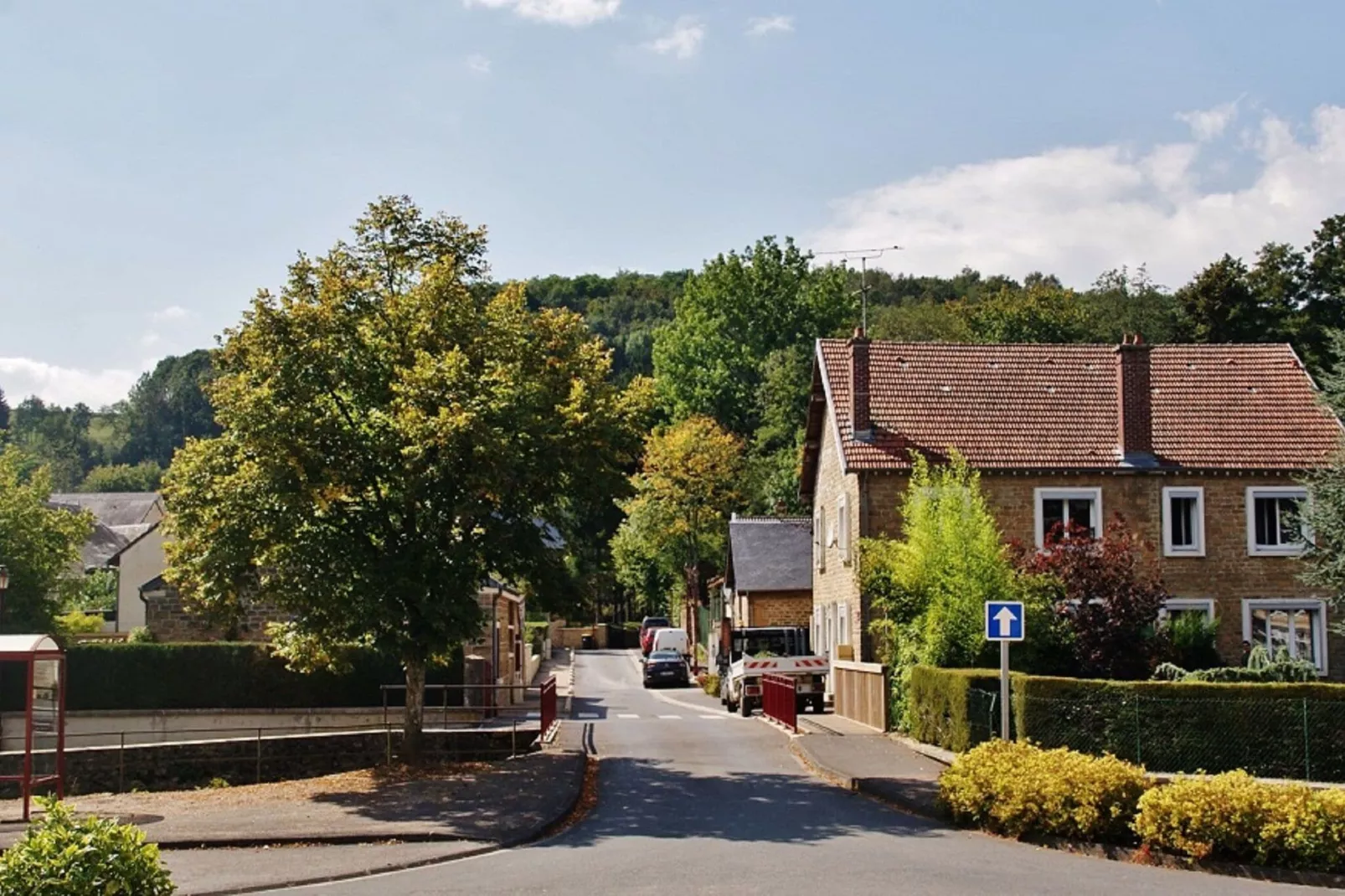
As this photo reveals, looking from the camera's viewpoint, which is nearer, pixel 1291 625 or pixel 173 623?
pixel 1291 625

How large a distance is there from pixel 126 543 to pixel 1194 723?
7374 cm

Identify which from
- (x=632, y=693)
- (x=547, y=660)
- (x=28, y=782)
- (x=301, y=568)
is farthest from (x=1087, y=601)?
(x=547, y=660)

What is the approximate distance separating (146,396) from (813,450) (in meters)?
158

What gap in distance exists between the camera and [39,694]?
2195 centimetres

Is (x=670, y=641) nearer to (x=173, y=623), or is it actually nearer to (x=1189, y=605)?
(x=173, y=623)

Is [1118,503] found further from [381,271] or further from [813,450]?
[381,271]

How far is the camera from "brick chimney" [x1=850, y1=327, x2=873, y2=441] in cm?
3556

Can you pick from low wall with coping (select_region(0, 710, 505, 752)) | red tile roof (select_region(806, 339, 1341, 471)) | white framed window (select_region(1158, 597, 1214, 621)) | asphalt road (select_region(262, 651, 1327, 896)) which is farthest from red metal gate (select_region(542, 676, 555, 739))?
white framed window (select_region(1158, 597, 1214, 621))

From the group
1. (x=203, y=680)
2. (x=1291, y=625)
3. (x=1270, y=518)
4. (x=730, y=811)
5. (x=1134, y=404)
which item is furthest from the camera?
(x=203, y=680)

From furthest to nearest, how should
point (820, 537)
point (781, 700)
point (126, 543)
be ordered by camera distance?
1. point (126, 543)
2. point (820, 537)
3. point (781, 700)

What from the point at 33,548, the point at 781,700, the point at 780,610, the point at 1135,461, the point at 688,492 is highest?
the point at 688,492

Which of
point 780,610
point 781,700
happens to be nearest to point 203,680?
point 781,700

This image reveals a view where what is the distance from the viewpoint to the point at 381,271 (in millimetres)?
25031

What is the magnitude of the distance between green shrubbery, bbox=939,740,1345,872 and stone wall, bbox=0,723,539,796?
11155 millimetres
